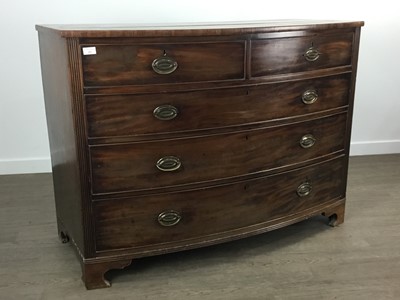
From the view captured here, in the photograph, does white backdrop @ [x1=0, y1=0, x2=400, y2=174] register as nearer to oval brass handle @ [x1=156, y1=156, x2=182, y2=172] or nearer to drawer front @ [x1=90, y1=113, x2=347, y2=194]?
drawer front @ [x1=90, y1=113, x2=347, y2=194]

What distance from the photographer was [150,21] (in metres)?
2.86

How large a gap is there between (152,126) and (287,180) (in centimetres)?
66

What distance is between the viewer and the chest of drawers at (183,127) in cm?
170

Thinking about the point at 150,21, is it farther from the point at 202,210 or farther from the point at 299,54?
the point at 202,210

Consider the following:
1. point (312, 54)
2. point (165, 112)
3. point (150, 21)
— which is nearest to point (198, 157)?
point (165, 112)

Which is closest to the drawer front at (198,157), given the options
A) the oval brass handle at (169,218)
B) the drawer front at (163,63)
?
the oval brass handle at (169,218)

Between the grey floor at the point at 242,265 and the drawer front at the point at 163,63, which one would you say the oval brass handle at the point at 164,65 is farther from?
the grey floor at the point at 242,265

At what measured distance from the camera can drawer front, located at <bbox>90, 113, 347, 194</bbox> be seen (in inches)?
70.0

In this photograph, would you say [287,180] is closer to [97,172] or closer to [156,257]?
[156,257]

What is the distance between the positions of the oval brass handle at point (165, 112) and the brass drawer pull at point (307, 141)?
60cm

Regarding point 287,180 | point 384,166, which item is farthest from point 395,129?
point 287,180

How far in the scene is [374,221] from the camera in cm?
243

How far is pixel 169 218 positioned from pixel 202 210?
5.3 inches

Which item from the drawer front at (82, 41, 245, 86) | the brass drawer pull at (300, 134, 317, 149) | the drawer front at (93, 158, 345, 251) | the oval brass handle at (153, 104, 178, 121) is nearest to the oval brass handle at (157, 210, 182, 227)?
the drawer front at (93, 158, 345, 251)
